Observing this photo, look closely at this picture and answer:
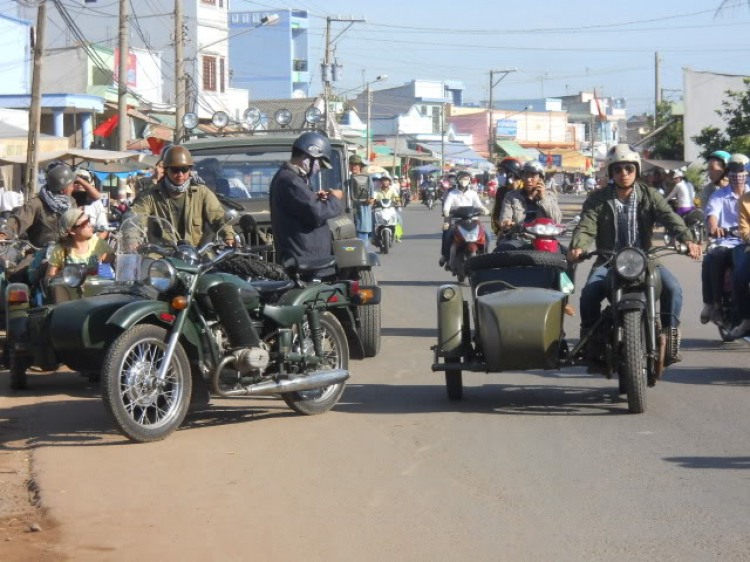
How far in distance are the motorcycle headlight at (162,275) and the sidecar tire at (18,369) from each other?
107 inches

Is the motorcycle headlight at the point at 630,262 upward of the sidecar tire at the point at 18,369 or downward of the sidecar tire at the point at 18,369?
upward

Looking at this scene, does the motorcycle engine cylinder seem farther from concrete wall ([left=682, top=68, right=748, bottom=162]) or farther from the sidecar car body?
concrete wall ([left=682, top=68, right=748, bottom=162])

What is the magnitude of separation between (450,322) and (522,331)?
677 millimetres

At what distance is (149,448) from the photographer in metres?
7.25

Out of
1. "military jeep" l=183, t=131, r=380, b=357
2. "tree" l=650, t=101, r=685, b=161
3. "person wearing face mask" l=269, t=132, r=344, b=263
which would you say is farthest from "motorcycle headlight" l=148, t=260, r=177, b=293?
"tree" l=650, t=101, r=685, b=161

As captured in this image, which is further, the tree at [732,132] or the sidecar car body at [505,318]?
the tree at [732,132]

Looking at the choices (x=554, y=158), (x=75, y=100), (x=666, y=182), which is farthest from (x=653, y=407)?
(x=554, y=158)

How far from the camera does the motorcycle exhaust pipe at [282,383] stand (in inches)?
297

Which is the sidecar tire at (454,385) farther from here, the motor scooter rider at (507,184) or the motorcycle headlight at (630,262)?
the motor scooter rider at (507,184)

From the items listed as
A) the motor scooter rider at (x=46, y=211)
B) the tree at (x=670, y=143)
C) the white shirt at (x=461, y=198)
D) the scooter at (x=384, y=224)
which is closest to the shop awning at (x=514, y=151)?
the tree at (x=670, y=143)

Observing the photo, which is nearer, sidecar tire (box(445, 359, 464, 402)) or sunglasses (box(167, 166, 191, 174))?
sidecar tire (box(445, 359, 464, 402))

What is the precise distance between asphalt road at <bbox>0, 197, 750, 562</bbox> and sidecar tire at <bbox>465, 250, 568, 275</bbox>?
994 millimetres

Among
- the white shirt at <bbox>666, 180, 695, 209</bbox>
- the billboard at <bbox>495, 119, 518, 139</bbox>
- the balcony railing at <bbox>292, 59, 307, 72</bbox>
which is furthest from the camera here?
the billboard at <bbox>495, 119, 518, 139</bbox>

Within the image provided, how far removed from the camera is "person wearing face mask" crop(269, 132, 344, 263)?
9023 millimetres
